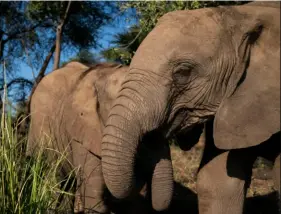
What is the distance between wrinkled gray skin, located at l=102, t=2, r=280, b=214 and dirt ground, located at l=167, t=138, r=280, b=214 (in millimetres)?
2407

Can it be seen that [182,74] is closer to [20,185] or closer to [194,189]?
[20,185]

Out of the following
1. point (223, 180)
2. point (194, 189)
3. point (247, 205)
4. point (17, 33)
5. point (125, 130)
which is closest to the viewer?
point (125, 130)

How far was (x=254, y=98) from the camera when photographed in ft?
10.5

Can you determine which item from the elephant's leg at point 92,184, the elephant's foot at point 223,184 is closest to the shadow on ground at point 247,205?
the elephant's leg at point 92,184

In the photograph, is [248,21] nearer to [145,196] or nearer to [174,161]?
[145,196]

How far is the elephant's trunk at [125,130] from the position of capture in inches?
126

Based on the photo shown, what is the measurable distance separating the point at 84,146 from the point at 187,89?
1.78m

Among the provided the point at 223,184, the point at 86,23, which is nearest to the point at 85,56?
the point at 86,23

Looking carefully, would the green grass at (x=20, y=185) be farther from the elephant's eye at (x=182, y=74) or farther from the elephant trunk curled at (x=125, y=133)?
the elephant's eye at (x=182, y=74)

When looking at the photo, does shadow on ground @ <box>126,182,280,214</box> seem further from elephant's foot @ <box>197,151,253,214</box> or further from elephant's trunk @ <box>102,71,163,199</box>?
elephant's trunk @ <box>102,71,163,199</box>

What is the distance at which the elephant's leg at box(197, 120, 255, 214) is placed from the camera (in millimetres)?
3703

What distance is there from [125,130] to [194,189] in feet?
12.8

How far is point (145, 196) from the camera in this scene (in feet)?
16.7

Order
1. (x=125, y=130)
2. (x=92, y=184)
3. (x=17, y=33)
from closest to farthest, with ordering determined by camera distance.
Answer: (x=125, y=130)
(x=92, y=184)
(x=17, y=33)
